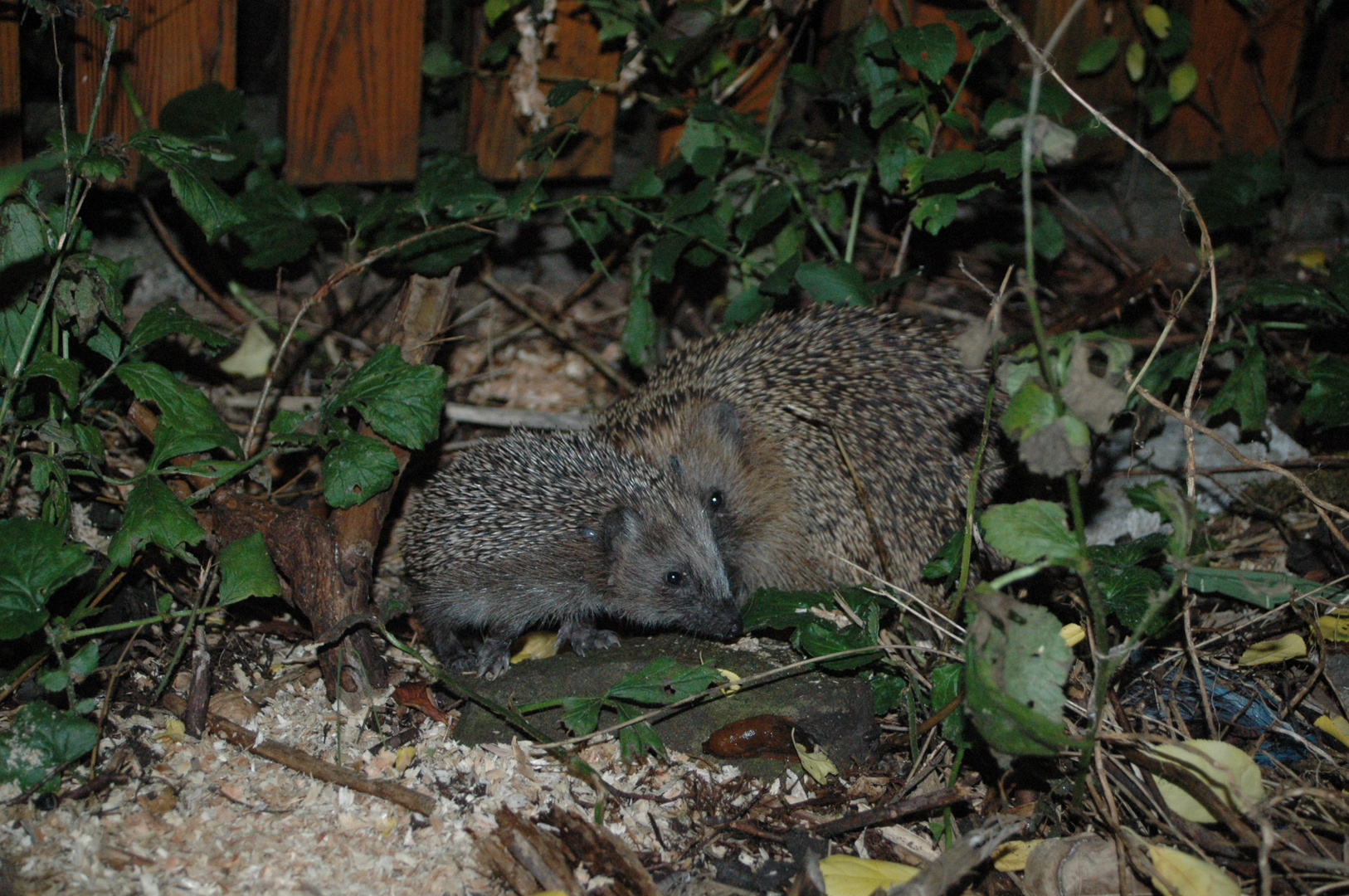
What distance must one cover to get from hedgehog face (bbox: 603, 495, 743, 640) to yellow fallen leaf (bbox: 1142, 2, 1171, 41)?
4.05 m

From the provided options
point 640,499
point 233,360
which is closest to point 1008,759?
point 640,499

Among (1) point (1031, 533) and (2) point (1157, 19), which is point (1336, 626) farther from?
(2) point (1157, 19)

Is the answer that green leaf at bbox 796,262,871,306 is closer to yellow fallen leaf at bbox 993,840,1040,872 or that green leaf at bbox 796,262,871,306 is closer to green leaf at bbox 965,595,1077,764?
green leaf at bbox 965,595,1077,764

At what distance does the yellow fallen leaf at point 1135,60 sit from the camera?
596cm

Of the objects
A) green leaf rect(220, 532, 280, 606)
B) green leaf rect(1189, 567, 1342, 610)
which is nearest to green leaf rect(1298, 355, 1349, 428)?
green leaf rect(1189, 567, 1342, 610)

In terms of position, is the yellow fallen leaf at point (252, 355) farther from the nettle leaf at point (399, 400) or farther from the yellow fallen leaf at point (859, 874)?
the yellow fallen leaf at point (859, 874)

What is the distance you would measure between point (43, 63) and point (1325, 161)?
7.53 metres

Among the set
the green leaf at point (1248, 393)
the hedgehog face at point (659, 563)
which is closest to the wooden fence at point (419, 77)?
the green leaf at point (1248, 393)

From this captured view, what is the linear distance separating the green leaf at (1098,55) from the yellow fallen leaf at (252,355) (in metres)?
Result: 4.75

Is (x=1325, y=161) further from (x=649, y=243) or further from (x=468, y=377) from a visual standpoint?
(x=468, y=377)

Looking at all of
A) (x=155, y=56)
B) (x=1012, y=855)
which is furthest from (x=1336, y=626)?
(x=155, y=56)

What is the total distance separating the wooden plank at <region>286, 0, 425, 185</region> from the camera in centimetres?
510

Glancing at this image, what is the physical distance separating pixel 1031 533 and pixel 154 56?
4.43 meters

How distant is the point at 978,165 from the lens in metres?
4.28
